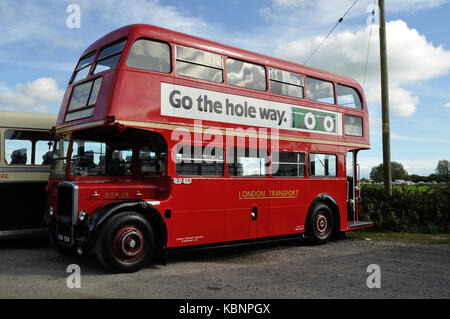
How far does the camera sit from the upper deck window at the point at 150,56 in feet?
24.7

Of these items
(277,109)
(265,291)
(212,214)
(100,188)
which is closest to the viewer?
(265,291)

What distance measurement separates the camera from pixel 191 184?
8.11 metres

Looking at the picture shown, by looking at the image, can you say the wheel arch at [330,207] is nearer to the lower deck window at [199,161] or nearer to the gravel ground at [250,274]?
the gravel ground at [250,274]

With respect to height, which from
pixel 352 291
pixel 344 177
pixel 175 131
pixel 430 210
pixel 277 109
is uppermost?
pixel 277 109

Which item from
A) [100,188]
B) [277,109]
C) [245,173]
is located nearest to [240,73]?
[277,109]

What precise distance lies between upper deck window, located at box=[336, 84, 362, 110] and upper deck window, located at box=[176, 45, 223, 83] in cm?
396

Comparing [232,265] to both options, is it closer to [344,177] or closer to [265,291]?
[265,291]

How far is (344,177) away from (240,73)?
4.25 metres

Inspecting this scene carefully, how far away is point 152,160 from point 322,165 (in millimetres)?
4547

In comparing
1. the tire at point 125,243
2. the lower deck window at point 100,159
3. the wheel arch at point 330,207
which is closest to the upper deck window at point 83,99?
the lower deck window at point 100,159

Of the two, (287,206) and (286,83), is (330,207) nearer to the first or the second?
(287,206)

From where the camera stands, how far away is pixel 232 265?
313 inches
